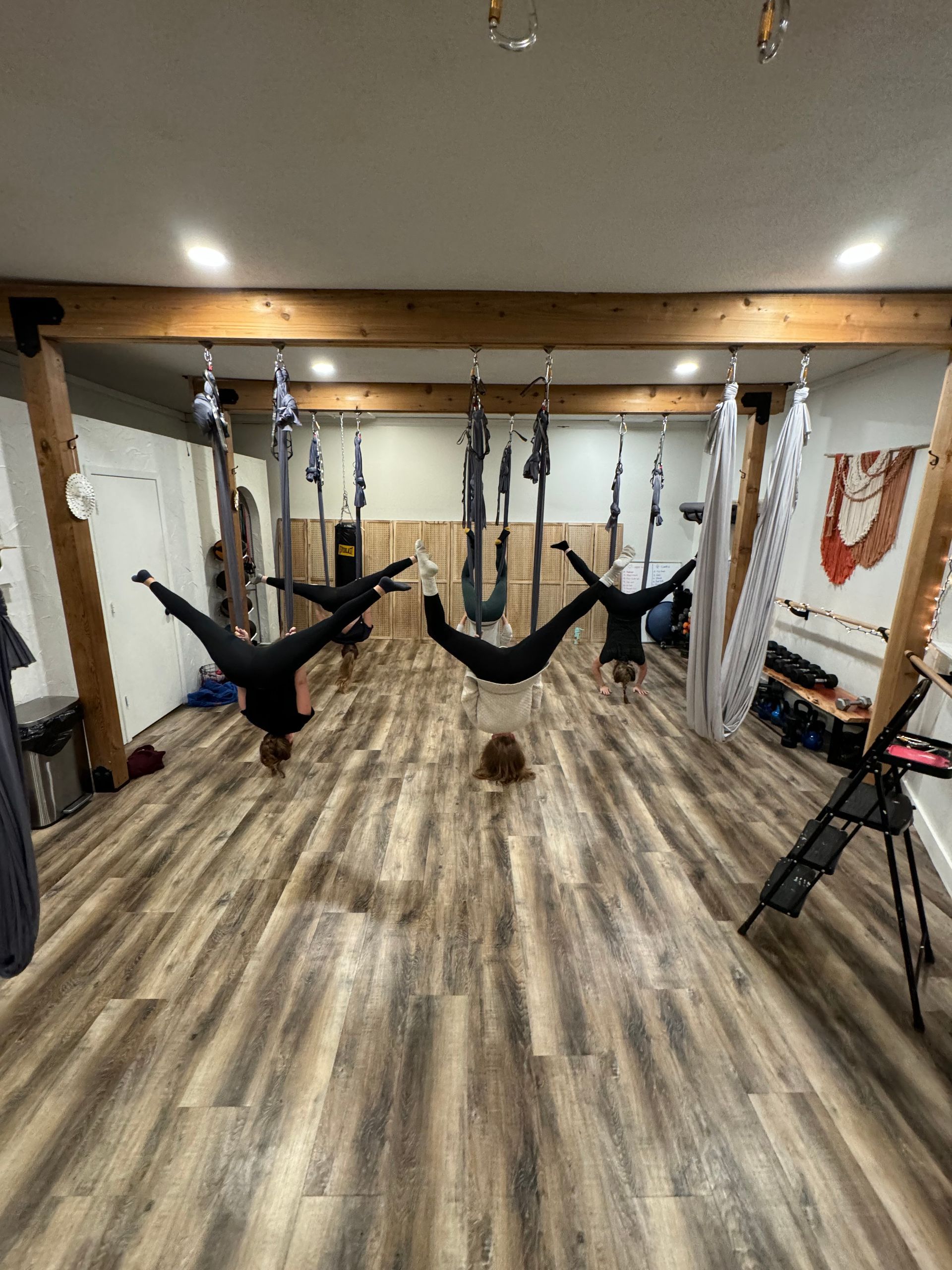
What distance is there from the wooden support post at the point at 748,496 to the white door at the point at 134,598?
516cm

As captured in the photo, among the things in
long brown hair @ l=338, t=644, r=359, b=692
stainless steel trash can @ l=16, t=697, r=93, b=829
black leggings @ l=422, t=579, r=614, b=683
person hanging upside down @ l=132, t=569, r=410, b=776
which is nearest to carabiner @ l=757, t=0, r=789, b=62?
black leggings @ l=422, t=579, r=614, b=683

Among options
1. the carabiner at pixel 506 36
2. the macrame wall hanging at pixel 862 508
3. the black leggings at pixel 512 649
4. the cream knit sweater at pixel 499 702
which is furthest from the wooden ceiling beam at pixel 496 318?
the carabiner at pixel 506 36

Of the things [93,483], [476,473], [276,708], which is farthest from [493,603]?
[93,483]

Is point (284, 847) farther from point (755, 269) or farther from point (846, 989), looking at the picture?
point (755, 269)

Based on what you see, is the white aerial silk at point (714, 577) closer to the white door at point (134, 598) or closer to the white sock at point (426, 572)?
the white sock at point (426, 572)

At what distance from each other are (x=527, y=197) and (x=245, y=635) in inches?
86.7

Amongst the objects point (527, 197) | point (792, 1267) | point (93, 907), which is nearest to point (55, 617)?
point (93, 907)

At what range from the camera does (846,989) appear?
80.8 inches

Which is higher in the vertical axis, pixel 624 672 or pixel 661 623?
pixel 624 672

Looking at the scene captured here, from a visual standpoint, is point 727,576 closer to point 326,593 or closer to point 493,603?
point 493,603

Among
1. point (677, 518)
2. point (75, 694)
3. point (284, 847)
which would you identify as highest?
point (677, 518)

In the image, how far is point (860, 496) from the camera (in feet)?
14.1

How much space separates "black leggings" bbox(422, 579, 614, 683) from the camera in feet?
7.57

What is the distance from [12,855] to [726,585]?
4.11m
